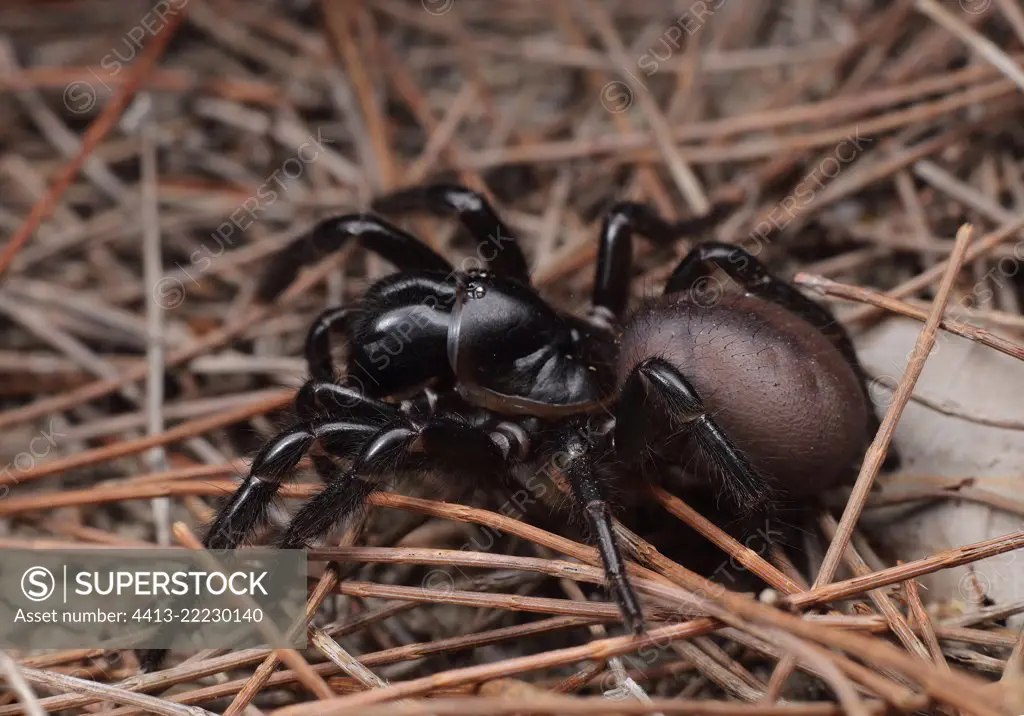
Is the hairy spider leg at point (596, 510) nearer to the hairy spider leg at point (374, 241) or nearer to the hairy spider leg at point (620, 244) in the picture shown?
the hairy spider leg at point (620, 244)

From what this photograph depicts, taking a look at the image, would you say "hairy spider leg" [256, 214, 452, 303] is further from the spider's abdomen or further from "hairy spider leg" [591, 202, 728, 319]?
the spider's abdomen

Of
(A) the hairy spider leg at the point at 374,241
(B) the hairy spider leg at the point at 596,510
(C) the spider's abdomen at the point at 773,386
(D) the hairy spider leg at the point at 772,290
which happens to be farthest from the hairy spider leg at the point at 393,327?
(D) the hairy spider leg at the point at 772,290

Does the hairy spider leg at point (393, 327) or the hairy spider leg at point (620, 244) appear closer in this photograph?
the hairy spider leg at point (393, 327)

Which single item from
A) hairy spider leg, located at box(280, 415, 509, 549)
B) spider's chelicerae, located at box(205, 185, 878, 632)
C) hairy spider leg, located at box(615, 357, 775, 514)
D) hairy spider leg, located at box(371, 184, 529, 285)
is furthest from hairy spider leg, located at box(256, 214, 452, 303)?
hairy spider leg, located at box(615, 357, 775, 514)

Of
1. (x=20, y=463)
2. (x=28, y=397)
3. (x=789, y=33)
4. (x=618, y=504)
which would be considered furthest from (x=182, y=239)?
(x=789, y=33)

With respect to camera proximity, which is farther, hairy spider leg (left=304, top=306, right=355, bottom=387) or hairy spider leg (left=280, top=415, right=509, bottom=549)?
hairy spider leg (left=304, top=306, right=355, bottom=387)

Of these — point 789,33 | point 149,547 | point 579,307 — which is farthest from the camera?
point 789,33

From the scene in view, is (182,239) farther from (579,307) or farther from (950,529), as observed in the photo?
(950,529)
